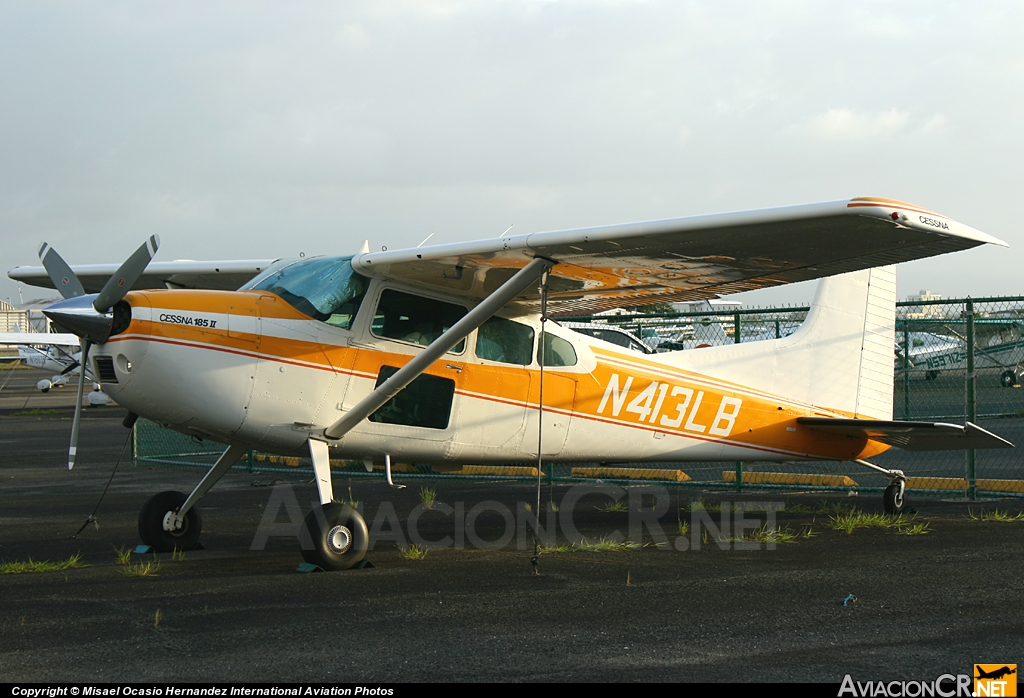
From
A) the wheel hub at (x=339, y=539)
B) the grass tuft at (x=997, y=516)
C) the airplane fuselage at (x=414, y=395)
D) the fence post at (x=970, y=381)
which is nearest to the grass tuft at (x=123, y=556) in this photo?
the airplane fuselage at (x=414, y=395)

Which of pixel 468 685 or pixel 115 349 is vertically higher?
pixel 115 349

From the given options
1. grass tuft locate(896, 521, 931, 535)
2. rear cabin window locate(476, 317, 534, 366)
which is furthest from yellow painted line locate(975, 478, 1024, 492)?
rear cabin window locate(476, 317, 534, 366)

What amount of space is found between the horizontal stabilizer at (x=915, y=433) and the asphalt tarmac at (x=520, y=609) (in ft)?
2.71

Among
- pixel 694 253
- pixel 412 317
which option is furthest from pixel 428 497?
pixel 694 253

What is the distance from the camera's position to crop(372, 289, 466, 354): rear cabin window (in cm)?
753

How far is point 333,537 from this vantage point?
6809 millimetres

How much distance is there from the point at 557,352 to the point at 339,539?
9.19 ft

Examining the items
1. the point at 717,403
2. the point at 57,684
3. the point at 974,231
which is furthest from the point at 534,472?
the point at 57,684

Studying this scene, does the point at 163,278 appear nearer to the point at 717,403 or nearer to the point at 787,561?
the point at 717,403

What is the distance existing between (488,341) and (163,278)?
4156mm

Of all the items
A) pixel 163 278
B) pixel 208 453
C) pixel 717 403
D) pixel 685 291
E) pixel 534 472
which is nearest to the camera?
pixel 685 291

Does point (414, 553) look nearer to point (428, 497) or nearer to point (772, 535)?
point (772, 535)

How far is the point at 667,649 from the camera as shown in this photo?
15.0ft

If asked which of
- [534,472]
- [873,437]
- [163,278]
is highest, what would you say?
[163,278]
